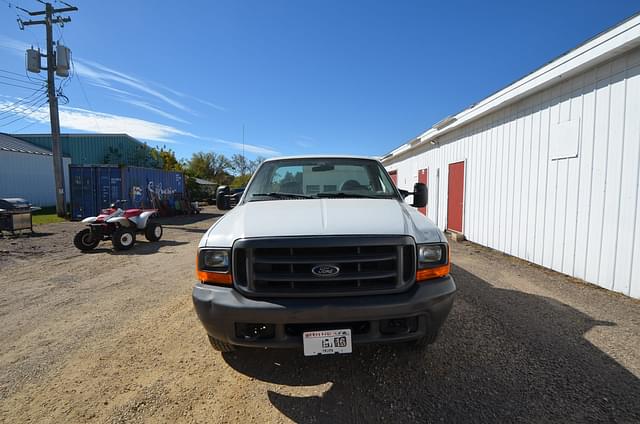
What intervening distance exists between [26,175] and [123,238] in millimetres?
22988

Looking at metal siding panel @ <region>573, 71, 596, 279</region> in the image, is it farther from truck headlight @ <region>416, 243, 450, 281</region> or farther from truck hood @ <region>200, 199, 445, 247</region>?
truck headlight @ <region>416, 243, 450, 281</region>

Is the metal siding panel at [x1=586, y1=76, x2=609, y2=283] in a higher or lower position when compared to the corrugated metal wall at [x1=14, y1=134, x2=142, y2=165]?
lower

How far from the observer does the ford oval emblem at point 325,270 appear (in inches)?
81.1

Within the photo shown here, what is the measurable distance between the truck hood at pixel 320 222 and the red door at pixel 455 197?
23.6 ft

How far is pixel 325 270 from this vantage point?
206 centimetres

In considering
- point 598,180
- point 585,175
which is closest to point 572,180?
point 585,175

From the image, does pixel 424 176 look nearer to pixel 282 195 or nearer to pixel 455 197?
pixel 455 197

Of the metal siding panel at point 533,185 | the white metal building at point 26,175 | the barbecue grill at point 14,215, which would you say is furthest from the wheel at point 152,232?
the white metal building at point 26,175

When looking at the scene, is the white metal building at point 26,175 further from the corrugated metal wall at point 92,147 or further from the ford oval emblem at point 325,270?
the ford oval emblem at point 325,270

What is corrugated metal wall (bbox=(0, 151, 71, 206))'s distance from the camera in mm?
21188

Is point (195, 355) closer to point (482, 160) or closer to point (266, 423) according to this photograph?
point (266, 423)

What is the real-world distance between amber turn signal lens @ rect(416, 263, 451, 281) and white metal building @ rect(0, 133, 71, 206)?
28.6 m

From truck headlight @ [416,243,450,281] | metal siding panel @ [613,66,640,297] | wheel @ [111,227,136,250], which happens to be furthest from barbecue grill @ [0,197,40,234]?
metal siding panel @ [613,66,640,297]

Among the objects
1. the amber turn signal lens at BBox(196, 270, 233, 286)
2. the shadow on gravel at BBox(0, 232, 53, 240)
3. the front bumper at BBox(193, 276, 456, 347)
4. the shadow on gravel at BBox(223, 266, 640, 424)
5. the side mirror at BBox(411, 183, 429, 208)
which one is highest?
the side mirror at BBox(411, 183, 429, 208)
